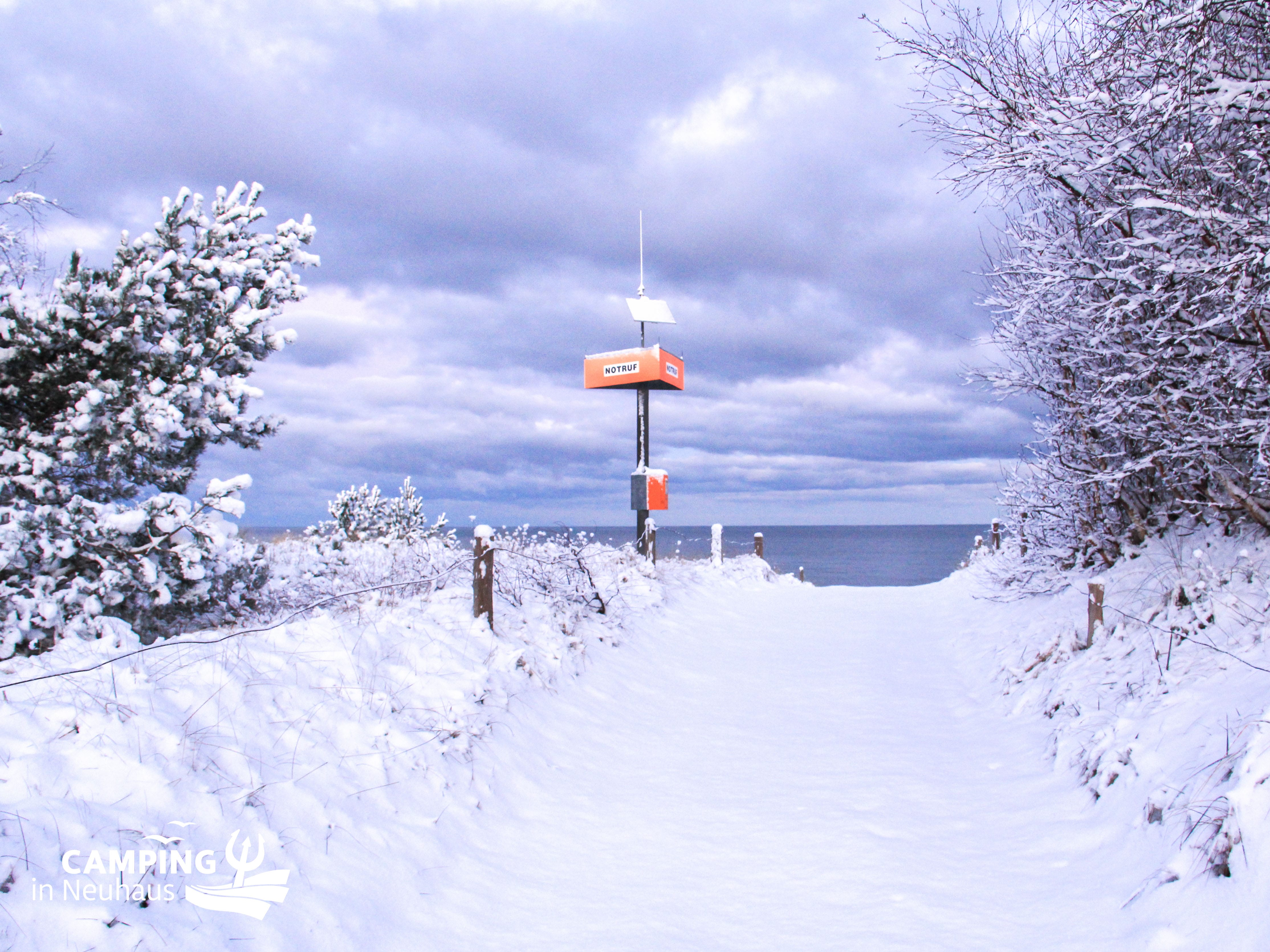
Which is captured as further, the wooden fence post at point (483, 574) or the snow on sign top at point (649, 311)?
the snow on sign top at point (649, 311)

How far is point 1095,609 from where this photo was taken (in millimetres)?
7031

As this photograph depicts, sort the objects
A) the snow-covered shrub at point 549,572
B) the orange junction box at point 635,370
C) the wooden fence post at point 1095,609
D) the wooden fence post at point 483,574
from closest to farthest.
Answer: the wooden fence post at point 1095,609 < the wooden fence post at point 483,574 < the snow-covered shrub at point 549,572 < the orange junction box at point 635,370

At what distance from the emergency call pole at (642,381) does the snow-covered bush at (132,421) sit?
9.72 metres

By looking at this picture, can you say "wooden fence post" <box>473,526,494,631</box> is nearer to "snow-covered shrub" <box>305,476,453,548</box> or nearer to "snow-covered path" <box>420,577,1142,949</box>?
"snow-covered path" <box>420,577,1142,949</box>

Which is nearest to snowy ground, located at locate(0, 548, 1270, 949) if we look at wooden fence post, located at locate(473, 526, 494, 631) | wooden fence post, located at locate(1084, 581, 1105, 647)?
wooden fence post, located at locate(473, 526, 494, 631)

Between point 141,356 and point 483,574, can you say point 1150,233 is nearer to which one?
point 483,574

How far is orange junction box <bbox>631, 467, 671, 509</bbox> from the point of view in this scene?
57.7 ft

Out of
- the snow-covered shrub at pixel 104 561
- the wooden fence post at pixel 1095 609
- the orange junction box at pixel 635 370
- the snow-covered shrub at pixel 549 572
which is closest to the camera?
the snow-covered shrub at pixel 104 561

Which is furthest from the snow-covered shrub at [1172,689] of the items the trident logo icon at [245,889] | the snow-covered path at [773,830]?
the trident logo icon at [245,889]

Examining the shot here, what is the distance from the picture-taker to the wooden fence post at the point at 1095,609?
6.99 m

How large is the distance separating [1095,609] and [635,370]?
480 inches

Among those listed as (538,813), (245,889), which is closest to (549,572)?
(538,813)

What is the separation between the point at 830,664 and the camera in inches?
388

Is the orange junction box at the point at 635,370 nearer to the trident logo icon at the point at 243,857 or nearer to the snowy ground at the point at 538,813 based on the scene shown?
the snowy ground at the point at 538,813
